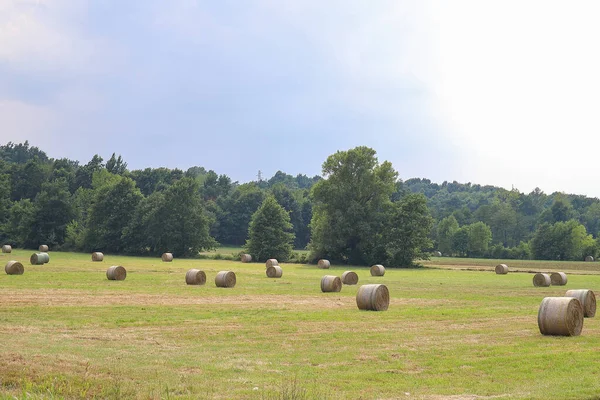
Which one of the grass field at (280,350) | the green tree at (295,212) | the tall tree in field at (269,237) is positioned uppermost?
the green tree at (295,212)

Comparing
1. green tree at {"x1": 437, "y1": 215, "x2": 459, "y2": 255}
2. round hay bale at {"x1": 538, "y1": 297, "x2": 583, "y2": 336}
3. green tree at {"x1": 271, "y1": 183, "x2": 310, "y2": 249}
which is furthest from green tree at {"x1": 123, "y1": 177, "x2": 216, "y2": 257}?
round hay bale at {"x1": 538, "y1": 297, "x2": 583, "y2": 336}

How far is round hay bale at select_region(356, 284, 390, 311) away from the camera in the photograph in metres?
24.3

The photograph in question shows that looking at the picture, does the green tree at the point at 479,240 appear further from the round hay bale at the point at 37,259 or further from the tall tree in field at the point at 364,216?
the round hay bale at the point at 37,259

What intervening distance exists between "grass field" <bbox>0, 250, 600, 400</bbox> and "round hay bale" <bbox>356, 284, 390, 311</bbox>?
486 millimetres

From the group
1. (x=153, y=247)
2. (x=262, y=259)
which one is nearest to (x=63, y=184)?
(x=153, y=247)

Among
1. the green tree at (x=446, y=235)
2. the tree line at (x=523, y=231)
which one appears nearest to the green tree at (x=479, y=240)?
the tree line at (x=523, y=231)

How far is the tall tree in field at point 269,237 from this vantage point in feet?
270

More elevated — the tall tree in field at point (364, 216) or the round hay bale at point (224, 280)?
the tall tree in field at point (364, 216)

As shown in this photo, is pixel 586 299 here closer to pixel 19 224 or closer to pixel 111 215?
pixel 111 215

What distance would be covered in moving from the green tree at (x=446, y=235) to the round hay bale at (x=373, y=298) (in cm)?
11018

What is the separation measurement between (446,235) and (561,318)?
117380 millimetres

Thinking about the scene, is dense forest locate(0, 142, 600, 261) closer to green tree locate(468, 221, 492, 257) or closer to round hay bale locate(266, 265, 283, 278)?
green tree locate(468, 221, 492, 257)

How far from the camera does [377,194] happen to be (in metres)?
80.6

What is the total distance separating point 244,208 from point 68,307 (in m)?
118
